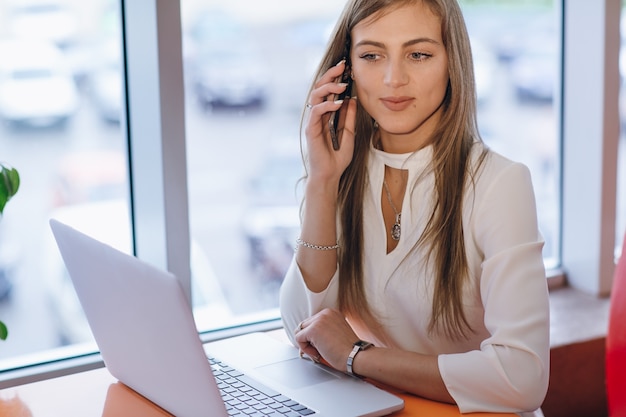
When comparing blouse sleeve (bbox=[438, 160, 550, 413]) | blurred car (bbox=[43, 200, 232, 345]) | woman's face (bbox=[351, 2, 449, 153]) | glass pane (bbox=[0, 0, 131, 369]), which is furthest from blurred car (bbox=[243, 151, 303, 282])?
blouse sleeve (bbox=[438, 160, 550, 413])

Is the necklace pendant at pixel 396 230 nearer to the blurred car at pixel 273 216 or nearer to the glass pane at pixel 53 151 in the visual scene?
the glass pane at pixel 53 151

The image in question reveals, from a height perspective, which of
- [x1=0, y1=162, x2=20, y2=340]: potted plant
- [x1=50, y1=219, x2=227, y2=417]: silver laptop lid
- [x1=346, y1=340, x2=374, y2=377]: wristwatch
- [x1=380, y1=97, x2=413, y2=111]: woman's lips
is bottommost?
[x1=346, y1=340, x2=374, y2=377]: wristwatch

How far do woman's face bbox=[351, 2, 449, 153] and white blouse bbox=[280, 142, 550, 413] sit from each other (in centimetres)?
8

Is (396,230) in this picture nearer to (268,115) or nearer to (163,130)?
(163,130)

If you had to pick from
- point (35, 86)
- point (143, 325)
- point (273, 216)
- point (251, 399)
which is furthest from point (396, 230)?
point (273, 216)

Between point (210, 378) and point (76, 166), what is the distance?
3.87 ft

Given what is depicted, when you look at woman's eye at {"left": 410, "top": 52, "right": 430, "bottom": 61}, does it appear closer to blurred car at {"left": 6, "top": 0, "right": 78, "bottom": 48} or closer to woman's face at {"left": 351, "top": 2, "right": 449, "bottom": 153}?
woman's face at {"left": 351, "top": 2, "right": 449, "bottom": 153}

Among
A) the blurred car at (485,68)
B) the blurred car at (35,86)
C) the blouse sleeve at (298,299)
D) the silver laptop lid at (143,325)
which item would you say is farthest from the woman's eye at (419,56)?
the blurred car at (485,68)

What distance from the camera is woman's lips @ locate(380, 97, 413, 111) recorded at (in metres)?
1.52

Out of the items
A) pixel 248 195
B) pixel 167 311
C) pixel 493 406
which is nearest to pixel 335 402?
pixel 493 406

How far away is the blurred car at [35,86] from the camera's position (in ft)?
6.26

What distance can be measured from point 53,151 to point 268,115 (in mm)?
925

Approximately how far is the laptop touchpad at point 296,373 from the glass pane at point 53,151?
2.39 feet

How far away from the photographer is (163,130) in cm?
187
